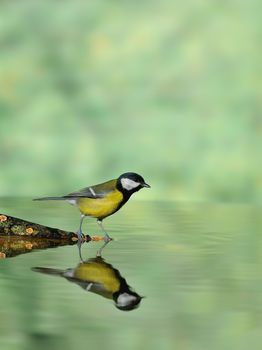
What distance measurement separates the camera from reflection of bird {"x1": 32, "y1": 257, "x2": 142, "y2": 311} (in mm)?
8859

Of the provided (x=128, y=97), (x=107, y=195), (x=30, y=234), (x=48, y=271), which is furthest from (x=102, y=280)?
(x=128, y=97)

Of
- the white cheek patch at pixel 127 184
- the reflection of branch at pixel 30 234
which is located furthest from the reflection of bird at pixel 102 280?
the white cheek patch at pixel 127 184

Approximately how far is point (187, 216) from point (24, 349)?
12232mm

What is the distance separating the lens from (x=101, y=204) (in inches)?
560

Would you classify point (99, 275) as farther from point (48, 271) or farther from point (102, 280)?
point (48, 271)

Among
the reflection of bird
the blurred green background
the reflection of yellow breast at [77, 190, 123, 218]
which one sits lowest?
the reflection of bird

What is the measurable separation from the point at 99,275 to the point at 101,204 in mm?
3987

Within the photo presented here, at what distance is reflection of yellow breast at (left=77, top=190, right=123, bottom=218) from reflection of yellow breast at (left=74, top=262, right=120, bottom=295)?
2.96 m

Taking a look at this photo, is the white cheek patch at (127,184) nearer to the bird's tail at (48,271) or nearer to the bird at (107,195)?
the bird at (107,195)

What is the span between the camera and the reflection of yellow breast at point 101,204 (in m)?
14.2

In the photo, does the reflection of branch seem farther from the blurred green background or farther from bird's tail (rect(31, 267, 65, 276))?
the blurred green background

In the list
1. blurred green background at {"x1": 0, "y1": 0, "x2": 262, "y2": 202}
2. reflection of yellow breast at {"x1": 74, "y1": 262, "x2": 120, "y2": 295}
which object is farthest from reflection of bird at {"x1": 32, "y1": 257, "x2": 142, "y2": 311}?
blurred green background at {"x1": 0, "y1": 0, "x2": 262, "y2": 202}

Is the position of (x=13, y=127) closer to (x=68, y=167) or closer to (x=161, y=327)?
(x=68, y=167)

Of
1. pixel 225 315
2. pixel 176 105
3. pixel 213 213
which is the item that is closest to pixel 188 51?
pixel 176 105
